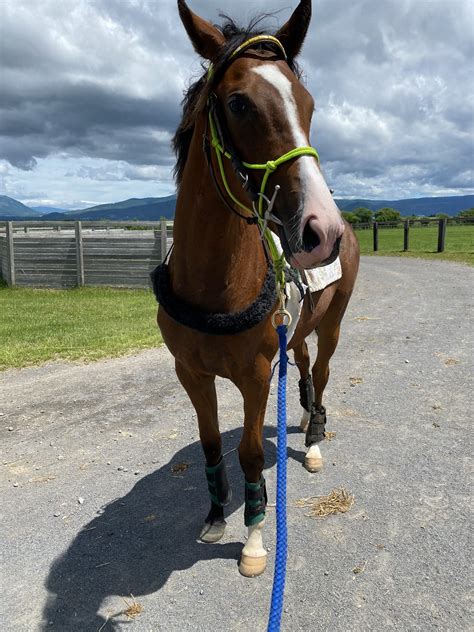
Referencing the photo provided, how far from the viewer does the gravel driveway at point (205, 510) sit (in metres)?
2.63

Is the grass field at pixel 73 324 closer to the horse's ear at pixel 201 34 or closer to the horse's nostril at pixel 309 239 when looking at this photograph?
the horse's ear at pixel 201 34

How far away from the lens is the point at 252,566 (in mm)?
2906

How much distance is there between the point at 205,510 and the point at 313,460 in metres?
1.06

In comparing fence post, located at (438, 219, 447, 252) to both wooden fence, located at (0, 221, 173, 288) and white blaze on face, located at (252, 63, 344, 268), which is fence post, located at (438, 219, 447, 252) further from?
white blaze on face, located at (252, 63, 344, 268)

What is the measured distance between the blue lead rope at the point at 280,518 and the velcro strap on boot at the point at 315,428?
1.85 metres

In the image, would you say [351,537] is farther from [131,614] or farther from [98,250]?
[98,250]

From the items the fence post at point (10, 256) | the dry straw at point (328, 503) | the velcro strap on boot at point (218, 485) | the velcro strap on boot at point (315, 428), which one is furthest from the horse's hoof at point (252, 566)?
the fence post at point (10, 256)

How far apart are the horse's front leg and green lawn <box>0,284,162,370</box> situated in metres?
4.99

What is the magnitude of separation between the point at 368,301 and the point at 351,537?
364 inches

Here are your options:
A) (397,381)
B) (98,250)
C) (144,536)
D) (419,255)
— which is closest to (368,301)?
(397,381)

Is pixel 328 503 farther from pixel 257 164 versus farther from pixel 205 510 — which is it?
pixel 257 164

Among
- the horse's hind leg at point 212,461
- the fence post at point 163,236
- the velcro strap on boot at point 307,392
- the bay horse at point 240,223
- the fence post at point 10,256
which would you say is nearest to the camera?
the bay horse at point 240,223

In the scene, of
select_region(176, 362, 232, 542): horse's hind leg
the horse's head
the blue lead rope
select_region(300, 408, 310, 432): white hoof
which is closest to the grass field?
select_region(300, 408, 310, 432): white hoof

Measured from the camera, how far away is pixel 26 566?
3.00m
